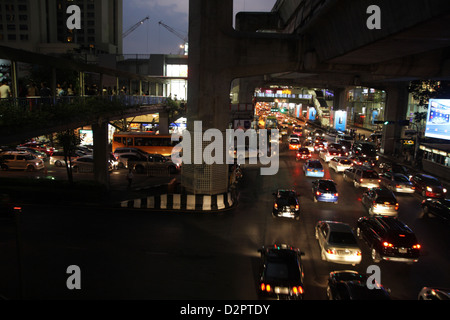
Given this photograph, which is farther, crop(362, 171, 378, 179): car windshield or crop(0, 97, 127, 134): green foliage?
crop(362, 171, 378, 179): car windshield

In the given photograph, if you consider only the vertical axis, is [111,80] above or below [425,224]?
above

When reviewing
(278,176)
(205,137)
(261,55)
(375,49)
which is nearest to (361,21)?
(375,49)

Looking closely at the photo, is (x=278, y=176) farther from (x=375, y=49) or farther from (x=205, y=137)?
(x=375, y=49)

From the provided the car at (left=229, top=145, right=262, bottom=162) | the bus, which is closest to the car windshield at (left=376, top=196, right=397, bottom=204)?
the car at (left=229, top=145, right=262, bottom=162)

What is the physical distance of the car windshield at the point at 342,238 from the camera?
525 inches

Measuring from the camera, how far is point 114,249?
14.1m

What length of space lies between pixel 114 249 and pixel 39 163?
20519mm

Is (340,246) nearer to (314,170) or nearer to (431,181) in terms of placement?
(431,181)

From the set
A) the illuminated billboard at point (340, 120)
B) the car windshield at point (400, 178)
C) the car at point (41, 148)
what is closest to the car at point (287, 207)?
the car windshield at point (400, 178)

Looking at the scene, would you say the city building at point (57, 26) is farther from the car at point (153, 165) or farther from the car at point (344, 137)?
the car at point (153, 165)

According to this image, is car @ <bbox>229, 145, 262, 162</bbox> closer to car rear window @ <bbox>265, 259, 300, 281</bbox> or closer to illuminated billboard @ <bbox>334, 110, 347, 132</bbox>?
car rear window @ <bbox>265, 259, 300, 281</bbox>

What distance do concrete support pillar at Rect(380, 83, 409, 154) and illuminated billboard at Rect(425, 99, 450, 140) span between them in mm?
7280

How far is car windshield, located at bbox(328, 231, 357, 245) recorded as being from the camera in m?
13.3

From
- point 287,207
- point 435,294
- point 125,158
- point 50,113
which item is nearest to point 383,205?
point 287,207
